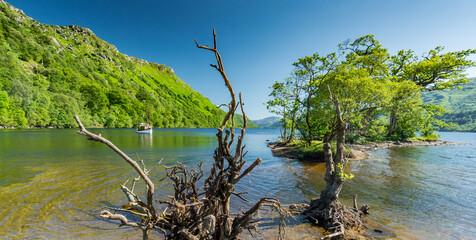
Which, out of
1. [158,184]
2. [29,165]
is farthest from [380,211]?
[29,165]

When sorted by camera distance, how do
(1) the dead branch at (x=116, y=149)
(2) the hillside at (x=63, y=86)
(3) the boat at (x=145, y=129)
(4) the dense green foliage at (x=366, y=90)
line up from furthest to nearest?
(3) the boat at (x=145, y=129) < (2) the hillside at (x=63, y=86) < (4) the dense green foliage at (x=366, y=90) < (1) the dead branch at (x=116, y=149)

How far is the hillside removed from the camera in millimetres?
61562

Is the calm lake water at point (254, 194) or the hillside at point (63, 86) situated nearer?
the calm lake water at point (254, 194)

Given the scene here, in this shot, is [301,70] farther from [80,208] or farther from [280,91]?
[80,208]

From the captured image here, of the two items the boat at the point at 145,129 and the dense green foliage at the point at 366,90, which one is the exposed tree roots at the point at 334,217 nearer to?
the dense green foliage at the point at 366,90

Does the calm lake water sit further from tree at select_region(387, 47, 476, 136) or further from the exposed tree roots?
tree at select_region(387, 47, 476, 136)

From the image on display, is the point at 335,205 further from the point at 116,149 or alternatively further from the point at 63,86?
the point at 63,86

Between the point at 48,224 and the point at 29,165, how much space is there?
13.3 meters

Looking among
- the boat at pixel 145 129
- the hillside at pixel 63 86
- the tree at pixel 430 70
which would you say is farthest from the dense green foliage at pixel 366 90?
the hillside at pixel 63 86

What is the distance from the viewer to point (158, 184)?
13.0 meters

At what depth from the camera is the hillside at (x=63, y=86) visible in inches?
2424

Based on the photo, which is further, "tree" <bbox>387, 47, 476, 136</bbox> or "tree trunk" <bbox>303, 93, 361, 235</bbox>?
"tree" <bbox>387, 47, 476, 136</bbox>

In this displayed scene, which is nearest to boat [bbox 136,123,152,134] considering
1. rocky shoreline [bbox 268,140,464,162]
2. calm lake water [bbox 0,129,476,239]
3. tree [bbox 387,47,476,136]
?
rocky shoreline [bbox 268,140,464,162]

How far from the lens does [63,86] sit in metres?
90.2
